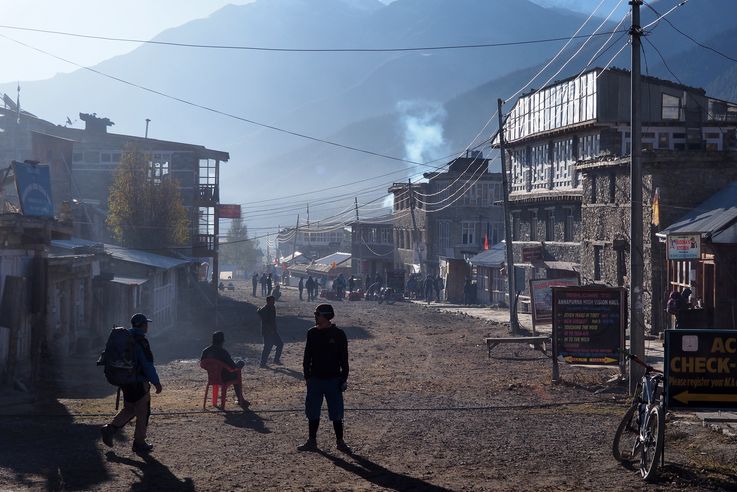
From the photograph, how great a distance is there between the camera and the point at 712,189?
2959 centimetres

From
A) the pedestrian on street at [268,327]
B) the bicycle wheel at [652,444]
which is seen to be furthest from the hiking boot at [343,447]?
the pedestrian on street at [268,327]

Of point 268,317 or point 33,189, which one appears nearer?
point 33,189

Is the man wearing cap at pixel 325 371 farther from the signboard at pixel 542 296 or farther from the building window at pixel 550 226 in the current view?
the building window at pixel 550 226

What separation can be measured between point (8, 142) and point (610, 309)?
50.5m

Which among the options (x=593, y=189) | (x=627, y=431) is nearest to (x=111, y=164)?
(x=593, y=189)

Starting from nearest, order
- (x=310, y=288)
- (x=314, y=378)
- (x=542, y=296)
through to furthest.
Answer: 1. (x=314, y=378)
2. (x=542, y=296)
3. (x=310, y=288)

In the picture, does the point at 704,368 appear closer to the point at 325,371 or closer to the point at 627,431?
the point at 627,431

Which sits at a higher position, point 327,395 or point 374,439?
point 327,395

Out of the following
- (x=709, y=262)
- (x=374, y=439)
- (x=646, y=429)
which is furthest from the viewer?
(x=709, y=262)

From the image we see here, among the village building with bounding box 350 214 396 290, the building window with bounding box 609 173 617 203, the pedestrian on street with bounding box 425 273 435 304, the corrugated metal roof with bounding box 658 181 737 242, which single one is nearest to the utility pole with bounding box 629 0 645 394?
the corrugated metal roof with bounding box 658 181 737 242

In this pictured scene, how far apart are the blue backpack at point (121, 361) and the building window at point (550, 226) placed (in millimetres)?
34866

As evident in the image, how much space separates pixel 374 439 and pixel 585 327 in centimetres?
691

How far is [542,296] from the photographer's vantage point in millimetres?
24531

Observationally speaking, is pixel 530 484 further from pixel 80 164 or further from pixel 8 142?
pixel 8 142
